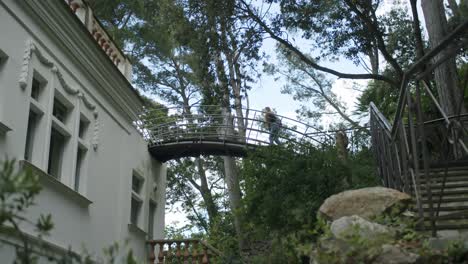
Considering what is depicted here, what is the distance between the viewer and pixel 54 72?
420 inches

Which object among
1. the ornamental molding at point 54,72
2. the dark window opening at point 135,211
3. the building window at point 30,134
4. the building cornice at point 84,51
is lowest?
the dark window opening at point 135,211

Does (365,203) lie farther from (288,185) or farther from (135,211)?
(135,211)

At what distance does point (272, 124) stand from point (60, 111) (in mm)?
8306

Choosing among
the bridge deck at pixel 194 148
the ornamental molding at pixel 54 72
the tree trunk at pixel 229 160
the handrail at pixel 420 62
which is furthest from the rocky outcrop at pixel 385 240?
the bridge deck at pixel 194 148

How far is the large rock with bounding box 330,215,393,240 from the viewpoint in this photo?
14.8 feet

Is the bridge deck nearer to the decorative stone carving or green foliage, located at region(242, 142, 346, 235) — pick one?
green foliage, located at region(242, 142, 346, 235)

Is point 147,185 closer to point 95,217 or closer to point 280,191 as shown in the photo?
point 95,217

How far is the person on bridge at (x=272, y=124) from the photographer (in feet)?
57.5

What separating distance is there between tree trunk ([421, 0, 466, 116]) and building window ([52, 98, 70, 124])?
761cm

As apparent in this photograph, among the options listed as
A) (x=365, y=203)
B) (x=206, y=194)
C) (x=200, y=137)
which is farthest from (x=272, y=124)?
(x=365, y=203)

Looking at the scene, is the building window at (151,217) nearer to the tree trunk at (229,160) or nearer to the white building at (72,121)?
the white building at (72,121)

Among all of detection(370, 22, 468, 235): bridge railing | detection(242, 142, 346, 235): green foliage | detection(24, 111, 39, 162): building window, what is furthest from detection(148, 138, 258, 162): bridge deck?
detection(370, 22, 468, 235): bridge railing

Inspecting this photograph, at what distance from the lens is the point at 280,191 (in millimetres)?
9656

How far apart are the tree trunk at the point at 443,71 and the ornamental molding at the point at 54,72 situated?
7.29m
